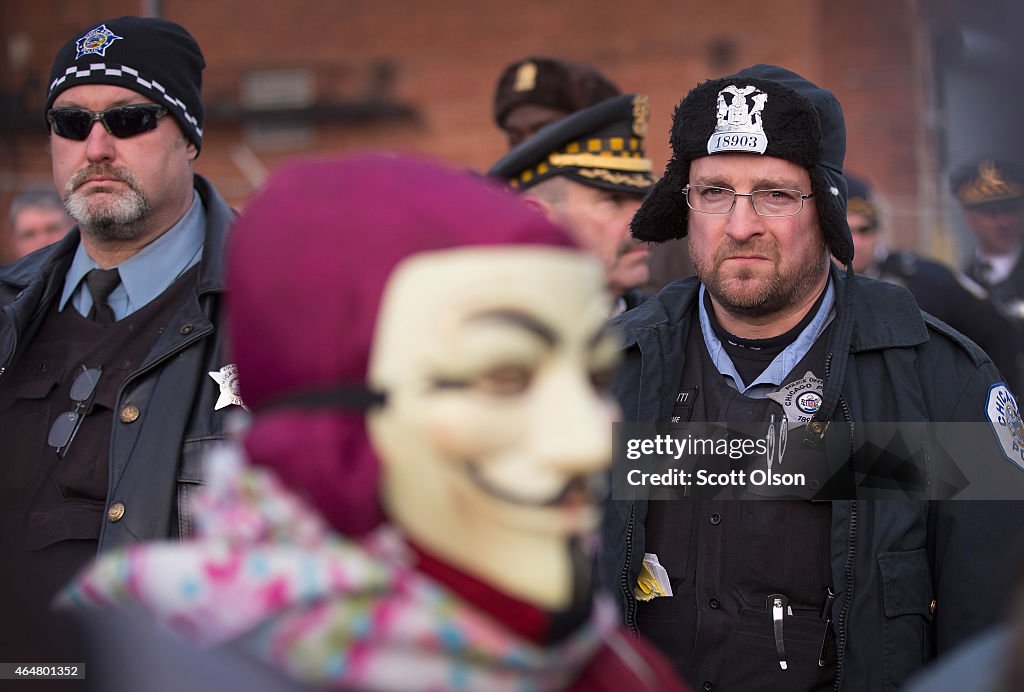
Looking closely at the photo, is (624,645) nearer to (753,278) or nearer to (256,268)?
(256,268)

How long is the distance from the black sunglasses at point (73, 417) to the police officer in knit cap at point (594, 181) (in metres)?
1.57

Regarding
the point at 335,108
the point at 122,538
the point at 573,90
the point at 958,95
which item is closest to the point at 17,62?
the point at 335,108

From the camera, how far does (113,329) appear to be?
3.56 m

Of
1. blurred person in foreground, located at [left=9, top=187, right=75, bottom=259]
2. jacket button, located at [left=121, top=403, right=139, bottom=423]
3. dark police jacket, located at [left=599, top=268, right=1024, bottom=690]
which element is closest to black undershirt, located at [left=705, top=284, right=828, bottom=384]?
dark police jacket, located at [left=599, top=268, right=1024, bottom=690]

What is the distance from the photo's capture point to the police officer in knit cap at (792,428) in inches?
117

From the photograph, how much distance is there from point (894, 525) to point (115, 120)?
2.43 m

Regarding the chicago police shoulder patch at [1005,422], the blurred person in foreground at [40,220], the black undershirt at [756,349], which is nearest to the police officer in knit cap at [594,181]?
the black undershirt at [756,349]

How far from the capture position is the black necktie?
12.0 feet

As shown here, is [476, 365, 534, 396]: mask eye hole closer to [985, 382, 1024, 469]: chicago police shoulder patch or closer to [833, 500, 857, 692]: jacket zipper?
[833, 500, 857, 692]: jacket zipper

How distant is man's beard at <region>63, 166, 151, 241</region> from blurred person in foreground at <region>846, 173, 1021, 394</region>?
2791 mm

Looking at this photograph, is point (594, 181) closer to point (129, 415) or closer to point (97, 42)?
point (97, 42)

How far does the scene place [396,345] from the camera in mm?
1675

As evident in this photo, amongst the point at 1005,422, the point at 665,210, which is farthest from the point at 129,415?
the point at 1005,422

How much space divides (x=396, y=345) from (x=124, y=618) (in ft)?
1.87
